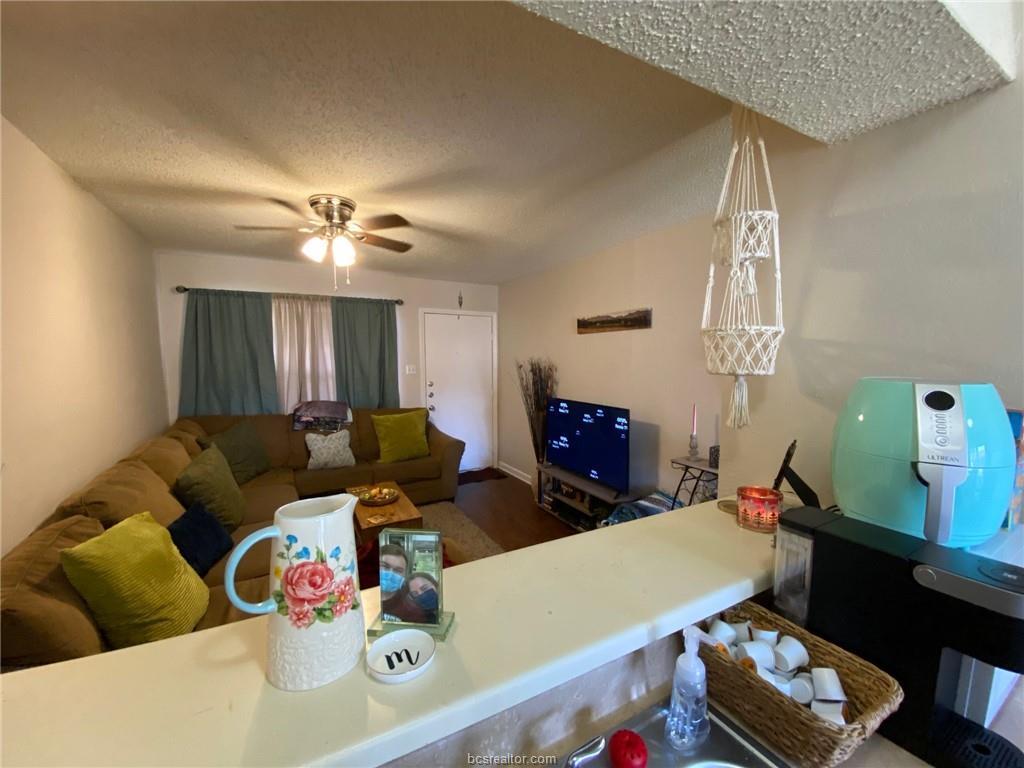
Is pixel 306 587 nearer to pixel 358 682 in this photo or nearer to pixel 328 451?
pixel 358 682

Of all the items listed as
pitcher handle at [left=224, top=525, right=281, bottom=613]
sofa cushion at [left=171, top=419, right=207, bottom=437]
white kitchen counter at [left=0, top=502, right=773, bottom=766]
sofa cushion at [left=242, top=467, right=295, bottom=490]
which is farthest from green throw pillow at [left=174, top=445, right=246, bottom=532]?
pitcher handle at [left=224, top=525, right=281, bottom=613]

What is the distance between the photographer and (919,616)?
0.59m

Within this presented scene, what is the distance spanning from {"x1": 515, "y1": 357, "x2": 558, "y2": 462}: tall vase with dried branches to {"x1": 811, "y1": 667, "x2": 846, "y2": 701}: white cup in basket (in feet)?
9.52

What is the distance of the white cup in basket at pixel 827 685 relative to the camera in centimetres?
61

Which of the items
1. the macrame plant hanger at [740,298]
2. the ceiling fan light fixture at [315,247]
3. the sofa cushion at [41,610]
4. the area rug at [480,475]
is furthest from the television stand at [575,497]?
the sofa cushion at [41,610]

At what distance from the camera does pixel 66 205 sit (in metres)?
1.75

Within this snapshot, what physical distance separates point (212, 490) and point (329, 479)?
1.21m

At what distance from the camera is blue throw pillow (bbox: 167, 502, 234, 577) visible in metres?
1.64

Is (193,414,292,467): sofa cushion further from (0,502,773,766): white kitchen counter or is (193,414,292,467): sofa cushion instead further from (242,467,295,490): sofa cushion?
(0,502,773,766): white kitchen counter

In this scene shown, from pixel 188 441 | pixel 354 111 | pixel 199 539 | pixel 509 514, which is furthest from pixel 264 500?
pixel 354 111

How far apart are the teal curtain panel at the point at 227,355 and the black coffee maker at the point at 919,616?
393 centimetres

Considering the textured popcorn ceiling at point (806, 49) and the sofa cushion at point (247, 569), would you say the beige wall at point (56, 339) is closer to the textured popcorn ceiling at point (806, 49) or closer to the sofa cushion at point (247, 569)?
the sofa cushion at point (247, 569)

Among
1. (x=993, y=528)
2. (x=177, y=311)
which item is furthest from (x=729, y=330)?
(x=177, y=311)

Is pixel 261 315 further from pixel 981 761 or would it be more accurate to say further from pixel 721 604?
pixel 981 761
